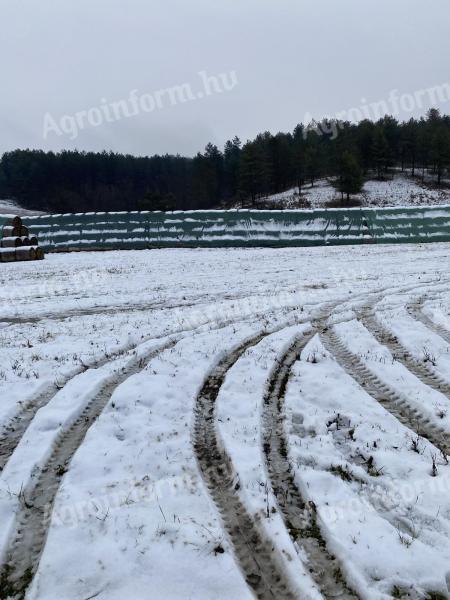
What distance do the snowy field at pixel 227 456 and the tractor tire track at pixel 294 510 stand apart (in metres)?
0.01

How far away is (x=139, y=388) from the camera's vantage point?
553 cm

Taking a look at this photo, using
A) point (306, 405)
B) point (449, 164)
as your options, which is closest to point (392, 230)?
point (306, 405)

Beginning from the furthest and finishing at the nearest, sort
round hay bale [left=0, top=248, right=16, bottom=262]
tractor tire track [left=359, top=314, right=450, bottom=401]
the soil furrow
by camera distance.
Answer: round hay bale [left=0, top=248, right=16, bottom=262]
tractor tire track [left=359, top=314, right=450, bottom=401]
the soil furrow

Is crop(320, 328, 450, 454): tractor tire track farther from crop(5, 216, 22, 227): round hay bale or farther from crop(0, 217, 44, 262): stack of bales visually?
crop(5, 216, 22, 227): round hay bale

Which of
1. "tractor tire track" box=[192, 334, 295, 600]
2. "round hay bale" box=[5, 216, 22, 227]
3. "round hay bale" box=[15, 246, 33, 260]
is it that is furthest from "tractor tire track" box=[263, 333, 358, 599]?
"round hay bale" box=[5, 216, 22, 227]

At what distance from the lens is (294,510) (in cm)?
337

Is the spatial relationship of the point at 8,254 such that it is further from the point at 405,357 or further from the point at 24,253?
the point at 405,357

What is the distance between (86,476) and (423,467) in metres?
3.05

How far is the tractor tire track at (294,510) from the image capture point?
9.02 feet

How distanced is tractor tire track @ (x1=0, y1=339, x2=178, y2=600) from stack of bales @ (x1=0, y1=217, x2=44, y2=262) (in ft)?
65.9

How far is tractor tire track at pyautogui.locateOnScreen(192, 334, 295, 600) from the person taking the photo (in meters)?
2.74

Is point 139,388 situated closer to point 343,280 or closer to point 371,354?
point 371,354

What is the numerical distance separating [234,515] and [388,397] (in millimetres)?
2744

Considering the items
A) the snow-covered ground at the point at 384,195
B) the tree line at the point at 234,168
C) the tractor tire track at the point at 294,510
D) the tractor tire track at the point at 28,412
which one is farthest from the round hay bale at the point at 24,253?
the snow-covered ground at the point at 384,195
